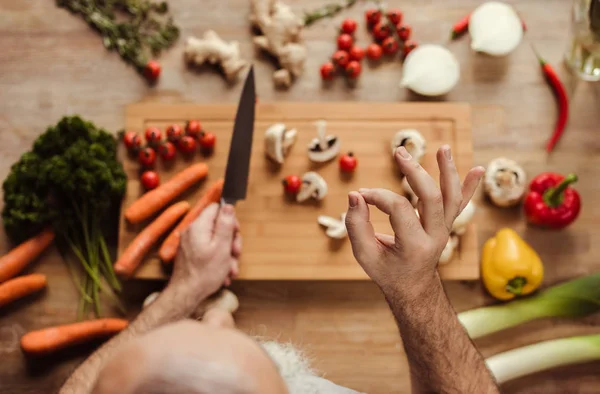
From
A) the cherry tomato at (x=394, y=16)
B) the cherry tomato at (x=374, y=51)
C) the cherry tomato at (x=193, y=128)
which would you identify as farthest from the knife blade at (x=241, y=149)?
the cherry tomato at (x=394, y=16)

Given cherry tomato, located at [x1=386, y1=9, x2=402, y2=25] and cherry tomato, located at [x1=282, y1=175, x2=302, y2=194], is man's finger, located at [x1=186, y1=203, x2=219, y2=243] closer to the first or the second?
cherry tomato, located at [x1=282, y1=175, x2=302, y2=194]

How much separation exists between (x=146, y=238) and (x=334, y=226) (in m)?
A: 0.64

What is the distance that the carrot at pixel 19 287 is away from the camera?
194cm

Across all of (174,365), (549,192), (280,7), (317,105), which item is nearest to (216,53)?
(280,7)

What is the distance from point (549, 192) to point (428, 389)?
0.92m

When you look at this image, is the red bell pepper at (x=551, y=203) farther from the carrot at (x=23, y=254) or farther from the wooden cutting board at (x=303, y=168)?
the carrot at (x=23, y=254)

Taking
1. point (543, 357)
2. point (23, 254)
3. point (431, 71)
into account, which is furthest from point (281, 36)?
point (543, 357)

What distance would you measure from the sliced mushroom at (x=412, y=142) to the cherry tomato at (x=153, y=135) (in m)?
0.81

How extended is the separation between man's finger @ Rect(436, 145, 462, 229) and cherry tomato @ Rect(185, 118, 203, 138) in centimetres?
101

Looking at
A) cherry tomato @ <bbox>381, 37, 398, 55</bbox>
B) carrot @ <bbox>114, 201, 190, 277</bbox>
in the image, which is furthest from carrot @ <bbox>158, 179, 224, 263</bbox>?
cherry tomato @ <bbox>381, 37, 398, 55</bbox>

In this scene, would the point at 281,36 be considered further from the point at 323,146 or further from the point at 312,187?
Result: the point at 312,187

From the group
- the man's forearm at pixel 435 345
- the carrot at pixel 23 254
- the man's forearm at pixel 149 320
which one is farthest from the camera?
the carrot at pixel 23 254

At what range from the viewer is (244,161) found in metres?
1.90

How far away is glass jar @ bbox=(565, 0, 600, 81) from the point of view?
186cm
